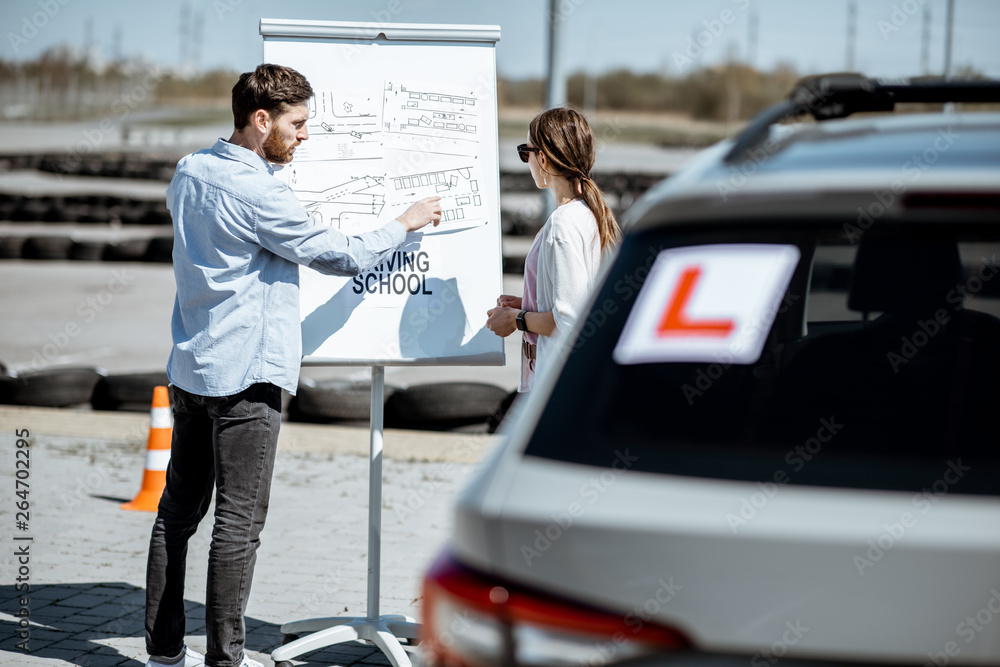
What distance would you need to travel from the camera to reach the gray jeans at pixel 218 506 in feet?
12.1

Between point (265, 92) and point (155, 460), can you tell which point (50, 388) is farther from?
point (265, 92)

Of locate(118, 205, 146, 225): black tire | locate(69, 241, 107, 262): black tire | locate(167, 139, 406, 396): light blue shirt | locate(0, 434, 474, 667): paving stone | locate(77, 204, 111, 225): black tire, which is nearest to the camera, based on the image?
locate(167, 139, 406, 396): light blue shirt

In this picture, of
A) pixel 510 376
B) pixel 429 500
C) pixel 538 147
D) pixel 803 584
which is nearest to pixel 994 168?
pixel 803 584

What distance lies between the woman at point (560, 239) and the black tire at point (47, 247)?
19.4 metres

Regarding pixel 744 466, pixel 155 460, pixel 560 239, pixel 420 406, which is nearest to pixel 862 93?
pixel 744 466

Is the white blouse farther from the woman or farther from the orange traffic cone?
the orange traffic cone

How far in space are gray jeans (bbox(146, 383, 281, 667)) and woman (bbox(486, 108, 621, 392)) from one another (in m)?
0.99

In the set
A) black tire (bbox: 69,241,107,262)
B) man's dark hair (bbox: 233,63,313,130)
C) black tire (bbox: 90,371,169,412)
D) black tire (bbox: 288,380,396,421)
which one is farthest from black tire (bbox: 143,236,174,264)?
man's dark hair (bbox: 233,63,313,130)

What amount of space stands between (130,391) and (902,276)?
→ 7.55 meters

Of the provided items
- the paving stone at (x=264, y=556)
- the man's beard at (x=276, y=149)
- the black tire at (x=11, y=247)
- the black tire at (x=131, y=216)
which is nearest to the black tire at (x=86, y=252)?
the black tire at (x=11, y=247)

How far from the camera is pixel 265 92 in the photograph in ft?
12.1

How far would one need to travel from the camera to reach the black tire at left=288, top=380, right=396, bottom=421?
28.1ft

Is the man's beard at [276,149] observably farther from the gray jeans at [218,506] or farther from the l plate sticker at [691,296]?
the l plate sticker at [691,296]

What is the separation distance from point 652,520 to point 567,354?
0.37m
